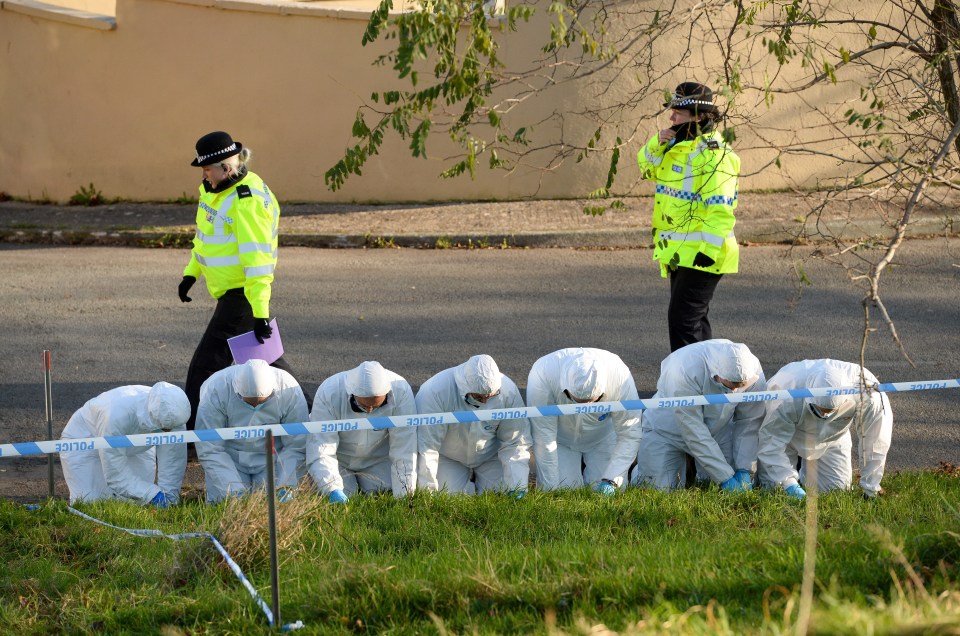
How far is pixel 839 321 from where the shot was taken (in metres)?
9.44

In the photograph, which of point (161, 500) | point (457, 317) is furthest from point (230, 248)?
point (457, 317)

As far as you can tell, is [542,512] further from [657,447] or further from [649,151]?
[649,151]

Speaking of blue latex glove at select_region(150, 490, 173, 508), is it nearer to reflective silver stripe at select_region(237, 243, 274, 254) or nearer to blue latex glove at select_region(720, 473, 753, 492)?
reflective silver stripe at select_region(237, 243, 274, 254)

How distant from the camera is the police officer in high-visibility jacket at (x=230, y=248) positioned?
6.63 m

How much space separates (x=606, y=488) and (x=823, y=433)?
134 cm

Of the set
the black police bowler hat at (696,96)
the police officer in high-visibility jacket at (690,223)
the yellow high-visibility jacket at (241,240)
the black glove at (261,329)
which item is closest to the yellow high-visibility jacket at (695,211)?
the police officer in high-visibility jacket at (690,223)

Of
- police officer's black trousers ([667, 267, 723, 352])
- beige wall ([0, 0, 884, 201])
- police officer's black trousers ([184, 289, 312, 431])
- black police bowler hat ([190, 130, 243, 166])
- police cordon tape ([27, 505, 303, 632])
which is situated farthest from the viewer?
beige wall ([0, 0, 884, 201])

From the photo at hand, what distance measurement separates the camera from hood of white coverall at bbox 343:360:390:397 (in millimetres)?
6160

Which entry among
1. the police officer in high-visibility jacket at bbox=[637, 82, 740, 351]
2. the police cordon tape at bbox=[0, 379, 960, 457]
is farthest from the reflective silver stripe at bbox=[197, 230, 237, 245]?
the police officer in high-visibility jacket at bbox=[637, 82, 740, 351]

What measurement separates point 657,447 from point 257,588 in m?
2.91

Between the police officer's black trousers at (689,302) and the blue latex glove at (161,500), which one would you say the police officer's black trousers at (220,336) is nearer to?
the blue latex glove at (161,500)

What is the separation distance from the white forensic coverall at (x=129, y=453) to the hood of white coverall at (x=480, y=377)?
161cm

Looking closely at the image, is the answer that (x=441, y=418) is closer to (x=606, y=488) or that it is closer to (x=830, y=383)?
(x=606, y=488)

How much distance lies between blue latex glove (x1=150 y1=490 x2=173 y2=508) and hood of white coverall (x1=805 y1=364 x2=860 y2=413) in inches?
147
